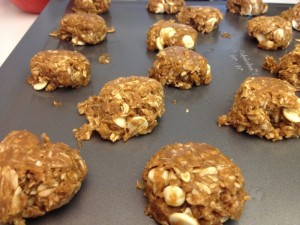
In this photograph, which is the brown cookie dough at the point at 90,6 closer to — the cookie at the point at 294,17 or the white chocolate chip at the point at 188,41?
the white chocolate chip at the point at 188,41

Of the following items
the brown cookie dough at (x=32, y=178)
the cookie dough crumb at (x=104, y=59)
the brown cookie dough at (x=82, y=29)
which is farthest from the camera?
the brown cookie dough at (x=82, y=29)

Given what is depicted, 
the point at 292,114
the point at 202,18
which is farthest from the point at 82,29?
the point at 292,114

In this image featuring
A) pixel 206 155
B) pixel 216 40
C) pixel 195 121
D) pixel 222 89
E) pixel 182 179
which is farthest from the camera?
pixel 216 40

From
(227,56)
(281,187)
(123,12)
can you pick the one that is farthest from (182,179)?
(123,12)

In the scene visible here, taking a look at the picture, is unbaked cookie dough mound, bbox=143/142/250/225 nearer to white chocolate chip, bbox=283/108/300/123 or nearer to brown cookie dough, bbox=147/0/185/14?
white chocolate chip, bbox=283/108/300/123

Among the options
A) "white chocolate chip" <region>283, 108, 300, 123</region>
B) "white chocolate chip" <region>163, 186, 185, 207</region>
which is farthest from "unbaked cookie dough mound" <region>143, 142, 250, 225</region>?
"white chocolate chip" <region>283, 108, 300, 123</region>

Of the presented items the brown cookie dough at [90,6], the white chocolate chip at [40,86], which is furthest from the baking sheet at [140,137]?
the brown cookie dough at [90,6]

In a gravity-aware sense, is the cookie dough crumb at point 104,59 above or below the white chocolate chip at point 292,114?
below

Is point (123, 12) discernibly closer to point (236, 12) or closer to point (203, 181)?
point (236, 12)
